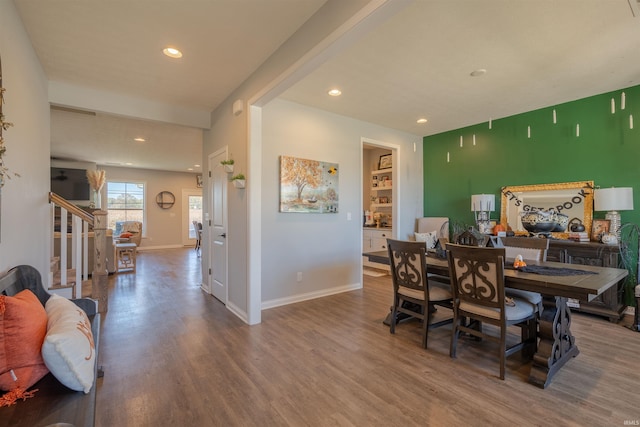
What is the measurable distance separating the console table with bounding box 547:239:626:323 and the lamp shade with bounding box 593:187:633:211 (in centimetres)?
46

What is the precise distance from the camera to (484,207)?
15.4 ft

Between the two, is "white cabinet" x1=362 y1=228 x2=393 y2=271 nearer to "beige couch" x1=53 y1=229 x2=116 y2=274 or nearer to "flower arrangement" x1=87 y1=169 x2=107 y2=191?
"beige couch" x1=53 y1=229 x2=116 y2=274

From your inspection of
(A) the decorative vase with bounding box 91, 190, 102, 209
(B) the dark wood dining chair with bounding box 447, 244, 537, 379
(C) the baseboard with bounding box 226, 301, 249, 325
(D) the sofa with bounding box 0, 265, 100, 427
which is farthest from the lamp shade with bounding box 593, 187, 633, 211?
(A) the decorative vase with bounding box 91, 190, 102, 209

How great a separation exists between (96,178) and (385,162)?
7.87m

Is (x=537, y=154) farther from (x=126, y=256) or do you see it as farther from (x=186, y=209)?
(x=186, y=209)

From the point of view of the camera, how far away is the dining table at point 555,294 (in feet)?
6.29

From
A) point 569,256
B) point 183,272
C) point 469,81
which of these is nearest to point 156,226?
point 183,272

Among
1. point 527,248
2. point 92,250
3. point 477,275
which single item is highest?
point 527,248

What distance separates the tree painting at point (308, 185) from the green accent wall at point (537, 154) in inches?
95.8

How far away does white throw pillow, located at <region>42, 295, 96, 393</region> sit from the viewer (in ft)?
3.75

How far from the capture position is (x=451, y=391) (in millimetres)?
2010

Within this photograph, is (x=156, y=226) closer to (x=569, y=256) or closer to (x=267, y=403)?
(x=267, y=403)

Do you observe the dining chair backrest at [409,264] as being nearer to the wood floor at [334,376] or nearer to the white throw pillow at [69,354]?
the wood floor at [334,376]

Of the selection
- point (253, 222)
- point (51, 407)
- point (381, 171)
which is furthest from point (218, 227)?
point (381, 171)
